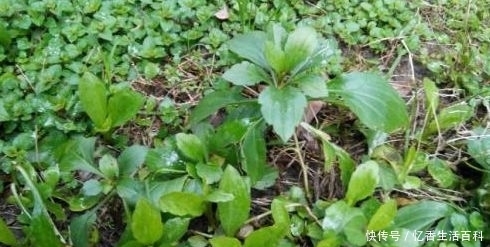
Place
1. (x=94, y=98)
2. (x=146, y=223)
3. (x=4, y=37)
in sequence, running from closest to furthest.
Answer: (x=146, y=223) < (x=94, y=98) < (x=4, y=37)

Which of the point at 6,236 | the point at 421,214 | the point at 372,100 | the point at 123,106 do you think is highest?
the point at 372,100

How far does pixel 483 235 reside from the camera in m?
1.54

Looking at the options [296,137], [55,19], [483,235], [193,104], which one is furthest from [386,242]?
[55,19]

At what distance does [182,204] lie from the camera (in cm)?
147

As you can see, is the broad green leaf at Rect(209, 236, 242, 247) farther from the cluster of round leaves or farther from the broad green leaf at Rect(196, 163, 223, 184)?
the cluster of round leaves

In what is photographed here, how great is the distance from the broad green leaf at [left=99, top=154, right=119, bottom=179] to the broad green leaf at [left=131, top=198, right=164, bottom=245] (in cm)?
17

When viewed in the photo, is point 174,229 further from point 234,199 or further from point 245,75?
point 245,75

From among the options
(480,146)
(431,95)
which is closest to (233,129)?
(431,95)

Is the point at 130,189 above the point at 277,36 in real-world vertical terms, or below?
below

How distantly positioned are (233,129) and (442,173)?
0.54m

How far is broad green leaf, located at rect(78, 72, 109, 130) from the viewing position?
5.27 ft

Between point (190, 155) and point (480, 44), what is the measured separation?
3.27 feet

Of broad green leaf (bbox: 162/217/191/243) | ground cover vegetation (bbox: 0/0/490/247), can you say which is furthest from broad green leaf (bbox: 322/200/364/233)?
broad green leaf (bbox: 162/217/191/243)

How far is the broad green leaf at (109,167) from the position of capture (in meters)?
1.54
